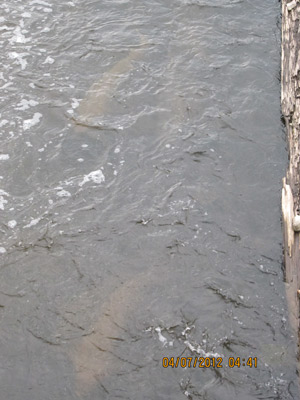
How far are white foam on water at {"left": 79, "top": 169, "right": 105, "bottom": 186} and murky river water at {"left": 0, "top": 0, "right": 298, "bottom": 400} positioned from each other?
1cm

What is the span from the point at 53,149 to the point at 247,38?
4.01 meters

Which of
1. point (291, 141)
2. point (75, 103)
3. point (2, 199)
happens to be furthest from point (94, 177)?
point (291, 141)

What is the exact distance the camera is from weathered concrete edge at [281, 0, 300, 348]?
5438 mm

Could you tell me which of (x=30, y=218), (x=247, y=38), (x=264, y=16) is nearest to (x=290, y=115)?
(x=247, y=38)

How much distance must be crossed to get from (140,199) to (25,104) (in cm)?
238

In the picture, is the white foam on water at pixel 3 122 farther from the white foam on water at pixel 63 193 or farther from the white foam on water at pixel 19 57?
the white foam on water at pixel 63 193

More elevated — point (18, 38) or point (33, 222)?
point (18, 38)

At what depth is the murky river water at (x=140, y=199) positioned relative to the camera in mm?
5070

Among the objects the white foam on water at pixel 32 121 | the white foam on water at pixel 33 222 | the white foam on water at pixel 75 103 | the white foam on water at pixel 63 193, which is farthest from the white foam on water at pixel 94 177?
the white foam on water at pixel 75 103
